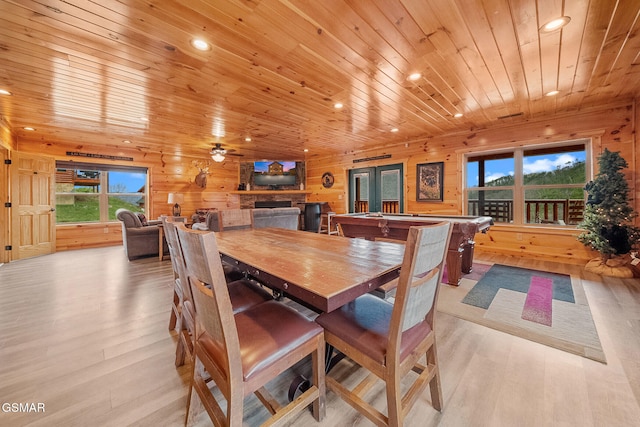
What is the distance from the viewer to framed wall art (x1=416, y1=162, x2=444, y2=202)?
17.6ft

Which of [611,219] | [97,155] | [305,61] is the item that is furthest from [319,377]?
[97,155]

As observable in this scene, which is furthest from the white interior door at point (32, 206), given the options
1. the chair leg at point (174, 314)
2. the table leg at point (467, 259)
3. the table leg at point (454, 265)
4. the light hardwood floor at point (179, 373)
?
the table leg at point (467, 259)

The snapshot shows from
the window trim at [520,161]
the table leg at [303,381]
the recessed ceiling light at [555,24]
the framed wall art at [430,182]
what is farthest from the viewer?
the framed wall art at [430,182]

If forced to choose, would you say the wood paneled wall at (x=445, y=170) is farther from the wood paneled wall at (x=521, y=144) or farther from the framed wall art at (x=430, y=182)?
the framed wall art at (x=430, y=182)

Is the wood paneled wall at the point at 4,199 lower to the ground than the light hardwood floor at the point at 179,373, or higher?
higher

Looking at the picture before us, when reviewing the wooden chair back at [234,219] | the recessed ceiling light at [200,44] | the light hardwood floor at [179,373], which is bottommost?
the light hardwood floor at [179,373]

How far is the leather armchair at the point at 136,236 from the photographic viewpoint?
448 centimetres

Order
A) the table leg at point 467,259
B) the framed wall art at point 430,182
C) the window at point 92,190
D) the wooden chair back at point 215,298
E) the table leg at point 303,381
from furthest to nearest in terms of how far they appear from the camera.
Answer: the window at point 92,190, the framed wall art at point 430,182, the table leg at point 467,259, the table leg at point 303,381, the wooden chair back at point 215,298

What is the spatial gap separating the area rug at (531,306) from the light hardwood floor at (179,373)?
100 millimetres

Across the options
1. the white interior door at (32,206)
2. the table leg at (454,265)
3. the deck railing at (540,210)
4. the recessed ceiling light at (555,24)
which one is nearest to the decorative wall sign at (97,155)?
the white interior door at (32,206)

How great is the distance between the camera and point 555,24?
6.29 ft

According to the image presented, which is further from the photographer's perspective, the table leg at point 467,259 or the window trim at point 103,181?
the window trim at point 103,181

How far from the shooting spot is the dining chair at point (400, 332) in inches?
39.4

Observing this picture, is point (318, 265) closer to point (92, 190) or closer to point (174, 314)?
point (174, 314)
